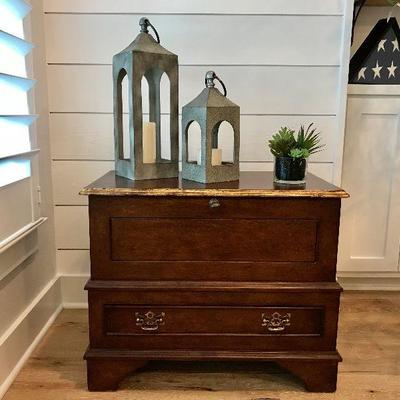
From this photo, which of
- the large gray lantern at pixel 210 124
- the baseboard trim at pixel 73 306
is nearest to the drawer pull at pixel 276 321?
the large gray lantern at pixel 210 124

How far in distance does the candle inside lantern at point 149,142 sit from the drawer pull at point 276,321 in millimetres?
615

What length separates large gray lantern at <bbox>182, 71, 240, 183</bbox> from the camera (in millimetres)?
1312

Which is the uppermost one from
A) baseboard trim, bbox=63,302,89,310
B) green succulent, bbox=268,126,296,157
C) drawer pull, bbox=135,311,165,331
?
green succulent, bbox=268,126,296,157

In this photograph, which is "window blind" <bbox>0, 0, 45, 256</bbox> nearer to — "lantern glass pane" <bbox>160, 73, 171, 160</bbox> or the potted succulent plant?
"lantern glass pane" <bbox>160, 73, 171, 160</bbox>

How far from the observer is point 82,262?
1.94 m

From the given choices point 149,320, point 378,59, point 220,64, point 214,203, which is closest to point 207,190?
point 214,203

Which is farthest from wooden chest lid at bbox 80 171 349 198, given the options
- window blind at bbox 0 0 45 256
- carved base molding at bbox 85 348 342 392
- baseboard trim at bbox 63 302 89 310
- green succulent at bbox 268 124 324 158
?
baseboard trim at bbox 63 302 89 310

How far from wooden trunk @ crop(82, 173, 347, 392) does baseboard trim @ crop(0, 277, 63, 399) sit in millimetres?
269

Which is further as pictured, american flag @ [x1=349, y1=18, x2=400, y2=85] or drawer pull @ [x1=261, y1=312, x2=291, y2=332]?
american flag @ [x1=349, y1=18, x2=400, y2=85]

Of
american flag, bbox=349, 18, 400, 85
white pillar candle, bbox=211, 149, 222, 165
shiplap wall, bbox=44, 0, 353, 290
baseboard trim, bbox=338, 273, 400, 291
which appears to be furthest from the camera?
baseboard trim, bbox=338, 273, 400, 291

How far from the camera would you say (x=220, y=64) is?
5.83 ft

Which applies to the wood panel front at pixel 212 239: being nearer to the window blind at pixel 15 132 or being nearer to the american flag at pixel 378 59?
the window blind at pixel 15 132

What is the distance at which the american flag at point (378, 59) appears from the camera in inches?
74.1

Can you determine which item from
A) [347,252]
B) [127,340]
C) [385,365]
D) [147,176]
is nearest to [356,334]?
[385,365]
